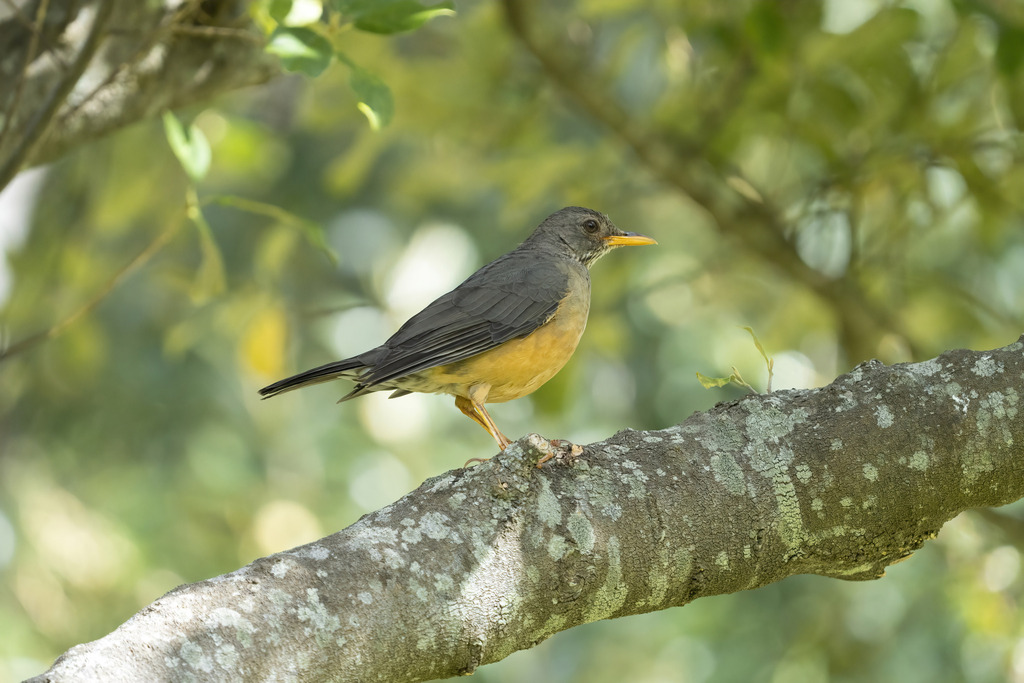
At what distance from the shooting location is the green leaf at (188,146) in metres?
3.39

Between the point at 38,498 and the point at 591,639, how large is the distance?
4.91m

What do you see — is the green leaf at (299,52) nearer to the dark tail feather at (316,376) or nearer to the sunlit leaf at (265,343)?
the dark tail feather at (316,376)

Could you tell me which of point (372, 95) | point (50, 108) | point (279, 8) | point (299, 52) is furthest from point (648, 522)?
point (50, 108)

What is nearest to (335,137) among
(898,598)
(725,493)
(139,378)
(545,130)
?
(139,378)

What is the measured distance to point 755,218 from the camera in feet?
17.7

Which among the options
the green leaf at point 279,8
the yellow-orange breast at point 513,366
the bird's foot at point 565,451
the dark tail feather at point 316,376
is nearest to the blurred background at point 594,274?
the dark tail feather at point 316,376

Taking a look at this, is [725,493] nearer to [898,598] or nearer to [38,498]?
[898,598]

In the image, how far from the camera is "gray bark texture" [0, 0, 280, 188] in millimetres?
3576

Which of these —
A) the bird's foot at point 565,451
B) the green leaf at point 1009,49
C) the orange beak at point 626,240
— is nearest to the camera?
the bird's foot at point 565,451

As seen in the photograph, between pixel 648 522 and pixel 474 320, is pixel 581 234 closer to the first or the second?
pixel 474 320

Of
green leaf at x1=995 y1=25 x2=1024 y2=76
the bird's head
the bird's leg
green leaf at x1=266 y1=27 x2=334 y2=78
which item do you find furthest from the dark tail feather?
green leaf at x1=995 y1=25 x2=1024 y2=76

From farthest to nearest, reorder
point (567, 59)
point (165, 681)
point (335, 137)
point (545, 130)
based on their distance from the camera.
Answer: point (335, 137)
point (545, 130)
point (567, 59)
point (165, 681)

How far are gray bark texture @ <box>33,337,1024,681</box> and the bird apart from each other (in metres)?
1.58

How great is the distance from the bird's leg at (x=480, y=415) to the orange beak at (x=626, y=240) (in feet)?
4.86
